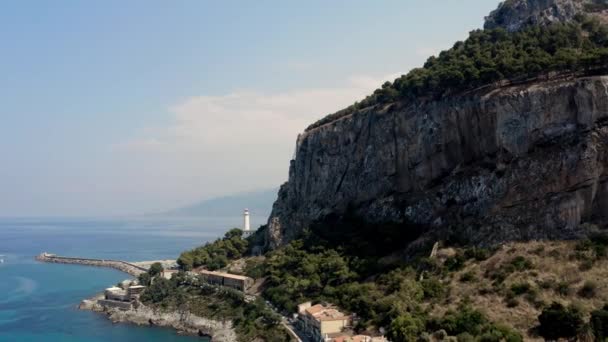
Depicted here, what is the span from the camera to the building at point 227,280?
54.3 m

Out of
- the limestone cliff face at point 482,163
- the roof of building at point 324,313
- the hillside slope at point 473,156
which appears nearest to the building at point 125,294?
the hillside slope at point 473,156

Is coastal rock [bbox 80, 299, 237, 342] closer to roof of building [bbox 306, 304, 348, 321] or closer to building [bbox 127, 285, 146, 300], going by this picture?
building [bbox 127, 285, 146, 300]

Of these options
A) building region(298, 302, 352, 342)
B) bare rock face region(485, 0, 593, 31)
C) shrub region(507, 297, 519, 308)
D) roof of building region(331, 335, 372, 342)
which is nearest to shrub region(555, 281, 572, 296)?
shrub region(507, 297, 519, 308)

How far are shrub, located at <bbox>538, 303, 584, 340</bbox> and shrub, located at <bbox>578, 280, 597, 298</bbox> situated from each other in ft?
9.18

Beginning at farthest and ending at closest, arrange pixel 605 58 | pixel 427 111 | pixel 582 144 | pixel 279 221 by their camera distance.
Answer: pixel 279 221 < pixel 427 111 < pixel 605 58 < pixel 582 144

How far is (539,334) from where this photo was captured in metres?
28.5

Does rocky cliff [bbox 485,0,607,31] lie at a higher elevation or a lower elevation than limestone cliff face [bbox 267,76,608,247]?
higher

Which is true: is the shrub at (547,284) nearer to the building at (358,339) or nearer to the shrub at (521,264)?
the shrub at (521,264)

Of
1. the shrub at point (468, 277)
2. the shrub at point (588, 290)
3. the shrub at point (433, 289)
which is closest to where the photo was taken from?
the shrub at point (588, 290)

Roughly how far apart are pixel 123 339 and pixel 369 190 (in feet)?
86.6

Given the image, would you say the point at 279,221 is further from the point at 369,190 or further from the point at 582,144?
the point at 582,144

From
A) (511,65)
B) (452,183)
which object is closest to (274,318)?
(452,183)

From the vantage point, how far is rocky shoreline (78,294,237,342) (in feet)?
149

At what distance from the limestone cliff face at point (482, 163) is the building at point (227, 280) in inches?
429
